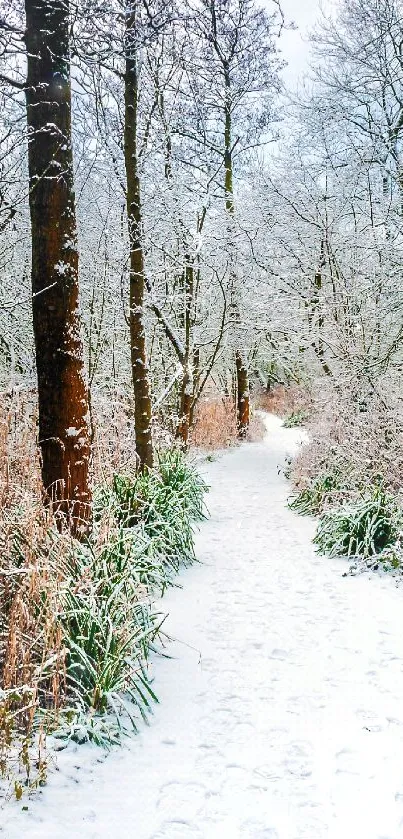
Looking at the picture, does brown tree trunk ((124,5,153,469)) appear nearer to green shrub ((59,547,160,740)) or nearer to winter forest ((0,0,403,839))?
winter forest ((0,0,403,839))

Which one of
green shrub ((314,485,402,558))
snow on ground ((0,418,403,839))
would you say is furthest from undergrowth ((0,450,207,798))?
green shrub ((314,485,402,558))

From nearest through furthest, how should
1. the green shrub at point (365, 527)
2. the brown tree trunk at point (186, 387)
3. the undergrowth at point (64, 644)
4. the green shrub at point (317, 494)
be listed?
1. the undergrowth at point (64, 644)
2. the green shrub at point (365, 527)
3. the green shrub at point (317, 494)
4. the brown tree trunk at point (186, 387)

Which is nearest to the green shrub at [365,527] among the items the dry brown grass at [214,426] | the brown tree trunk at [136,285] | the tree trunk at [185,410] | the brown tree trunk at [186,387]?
the brown tree trunk at [136,285]

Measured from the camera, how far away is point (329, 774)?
2826mm

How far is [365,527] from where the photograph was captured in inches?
251

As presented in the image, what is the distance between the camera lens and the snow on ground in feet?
8.13

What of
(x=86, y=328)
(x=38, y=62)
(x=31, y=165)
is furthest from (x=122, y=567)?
(x=86, y=328)

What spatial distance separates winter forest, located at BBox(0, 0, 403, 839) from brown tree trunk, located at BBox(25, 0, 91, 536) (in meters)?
0.02

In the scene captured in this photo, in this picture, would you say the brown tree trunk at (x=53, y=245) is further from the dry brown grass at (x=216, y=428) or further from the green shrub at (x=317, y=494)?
the dry brown grass at (x=216, y=428)

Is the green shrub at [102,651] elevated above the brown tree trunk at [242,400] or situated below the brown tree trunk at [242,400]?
below

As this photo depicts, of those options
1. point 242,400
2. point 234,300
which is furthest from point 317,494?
point 242,400

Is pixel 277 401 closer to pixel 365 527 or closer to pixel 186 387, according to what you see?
pixel 186 387

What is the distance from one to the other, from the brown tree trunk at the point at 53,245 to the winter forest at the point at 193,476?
2cm

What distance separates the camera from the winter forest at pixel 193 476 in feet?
9.20
